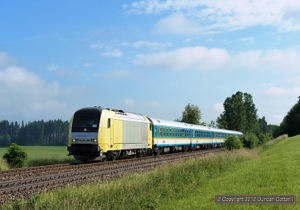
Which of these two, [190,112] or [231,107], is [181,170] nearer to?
[190,112]

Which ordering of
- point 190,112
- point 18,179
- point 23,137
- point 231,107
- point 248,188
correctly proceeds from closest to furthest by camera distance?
1. point 248,188
2. point 18,179
3. point 190,112
4. point 231,107
5. point 23,137

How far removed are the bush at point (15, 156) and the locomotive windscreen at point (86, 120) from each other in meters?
3.56

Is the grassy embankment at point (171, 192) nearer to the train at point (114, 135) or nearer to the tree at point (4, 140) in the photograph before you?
the train at point (114, 135)

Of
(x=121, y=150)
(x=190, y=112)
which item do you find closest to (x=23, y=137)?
(x=190, y=112)

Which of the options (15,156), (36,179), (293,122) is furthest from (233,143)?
(293,122)

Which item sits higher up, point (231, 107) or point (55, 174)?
point (231, 107)

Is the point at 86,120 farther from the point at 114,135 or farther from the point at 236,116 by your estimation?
the point at 236,116

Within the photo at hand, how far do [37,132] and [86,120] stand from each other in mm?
133643

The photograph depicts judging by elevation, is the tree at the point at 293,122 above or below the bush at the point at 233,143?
above

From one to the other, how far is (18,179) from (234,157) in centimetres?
1364

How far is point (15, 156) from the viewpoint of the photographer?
26266 mm

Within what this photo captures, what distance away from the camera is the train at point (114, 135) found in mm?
26641

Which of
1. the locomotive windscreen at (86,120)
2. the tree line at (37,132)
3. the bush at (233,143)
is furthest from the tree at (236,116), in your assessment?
the locomotive windscreen at (86,120)

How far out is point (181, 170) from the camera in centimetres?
1827
